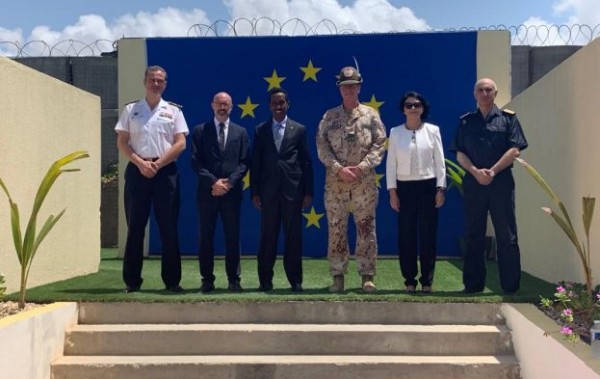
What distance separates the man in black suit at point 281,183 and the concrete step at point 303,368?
3.11 ft

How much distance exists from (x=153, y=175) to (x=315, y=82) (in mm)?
3553

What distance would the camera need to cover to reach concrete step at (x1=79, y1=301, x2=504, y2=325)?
3.97 meters

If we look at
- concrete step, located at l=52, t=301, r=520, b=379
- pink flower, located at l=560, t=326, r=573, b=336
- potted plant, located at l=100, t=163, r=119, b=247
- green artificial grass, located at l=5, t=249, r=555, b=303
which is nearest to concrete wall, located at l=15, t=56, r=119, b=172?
potted plant, located at l=100, t=163, r=119, b=247

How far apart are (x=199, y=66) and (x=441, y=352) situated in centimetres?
512

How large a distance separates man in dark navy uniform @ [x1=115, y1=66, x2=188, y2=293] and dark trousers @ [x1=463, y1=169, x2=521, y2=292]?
2234 millimetres

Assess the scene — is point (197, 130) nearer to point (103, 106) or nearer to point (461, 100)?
point (461, 100)

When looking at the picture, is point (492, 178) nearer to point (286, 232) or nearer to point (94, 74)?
point (286, 232)

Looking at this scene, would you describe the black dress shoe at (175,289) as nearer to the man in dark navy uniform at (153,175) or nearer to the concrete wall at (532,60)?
the man in dark navy uniform at (153,175)

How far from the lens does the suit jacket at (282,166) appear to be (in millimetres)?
4461

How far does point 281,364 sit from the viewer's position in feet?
11.9

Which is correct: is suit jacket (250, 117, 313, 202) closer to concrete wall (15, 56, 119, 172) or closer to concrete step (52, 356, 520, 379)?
concrete step (52, 356, 520, 379)

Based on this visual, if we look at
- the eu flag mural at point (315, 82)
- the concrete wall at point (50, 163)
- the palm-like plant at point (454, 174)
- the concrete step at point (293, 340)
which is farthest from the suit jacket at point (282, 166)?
the palm-like plant at point (454, 174)

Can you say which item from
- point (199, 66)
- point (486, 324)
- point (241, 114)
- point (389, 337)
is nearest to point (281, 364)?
point (389, 337)

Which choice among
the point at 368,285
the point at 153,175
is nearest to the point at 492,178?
the point at 368,285
